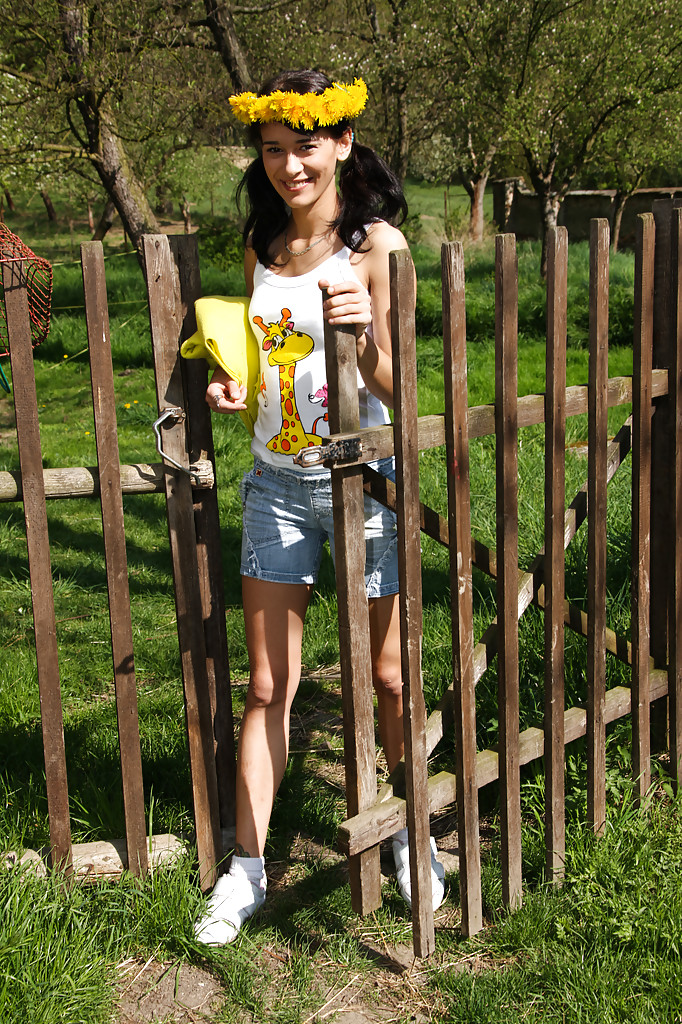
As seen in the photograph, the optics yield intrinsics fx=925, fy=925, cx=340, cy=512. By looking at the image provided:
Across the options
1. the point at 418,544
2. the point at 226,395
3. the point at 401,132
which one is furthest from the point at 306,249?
the point at 401,132

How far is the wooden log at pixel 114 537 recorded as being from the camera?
2.14 m

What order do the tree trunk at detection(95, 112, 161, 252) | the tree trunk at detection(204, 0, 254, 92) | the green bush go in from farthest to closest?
1. the green bush
2. the tree trunk at detection(204, 0, 254, 92)
3. the tree trunk at detection(95, 112, 161, 252)

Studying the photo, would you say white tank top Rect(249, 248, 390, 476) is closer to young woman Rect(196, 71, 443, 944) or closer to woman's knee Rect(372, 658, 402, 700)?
young woman Rect(196, 71, 443, 944)

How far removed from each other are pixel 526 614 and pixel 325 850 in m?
1.24

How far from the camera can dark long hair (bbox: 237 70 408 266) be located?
221cm

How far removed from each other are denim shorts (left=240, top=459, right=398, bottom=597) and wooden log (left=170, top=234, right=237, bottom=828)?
0.11 meters

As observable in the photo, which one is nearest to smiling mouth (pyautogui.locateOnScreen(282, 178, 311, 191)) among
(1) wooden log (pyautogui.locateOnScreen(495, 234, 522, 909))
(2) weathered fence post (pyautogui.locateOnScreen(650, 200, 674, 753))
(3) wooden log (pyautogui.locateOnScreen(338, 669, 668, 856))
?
(1) wooden log (pyautogui.locateOnScreen(495, 234, 522, 909))

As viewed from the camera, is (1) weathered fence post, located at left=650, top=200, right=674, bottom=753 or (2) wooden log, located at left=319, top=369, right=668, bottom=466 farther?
(1) weathered fence post, located at left=650, top=200, right=674, bottom=753

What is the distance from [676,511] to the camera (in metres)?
2.79

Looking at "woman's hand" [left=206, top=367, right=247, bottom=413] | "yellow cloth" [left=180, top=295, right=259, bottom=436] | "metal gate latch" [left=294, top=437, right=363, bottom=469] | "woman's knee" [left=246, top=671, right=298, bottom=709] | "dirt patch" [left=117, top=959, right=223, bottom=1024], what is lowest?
"dirt patch" [left=117, top=959, right=223, bottom=1024]

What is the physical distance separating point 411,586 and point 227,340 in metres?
0.73

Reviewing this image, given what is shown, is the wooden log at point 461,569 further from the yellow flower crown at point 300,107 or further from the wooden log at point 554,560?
the yellow flower crown at point 300,107

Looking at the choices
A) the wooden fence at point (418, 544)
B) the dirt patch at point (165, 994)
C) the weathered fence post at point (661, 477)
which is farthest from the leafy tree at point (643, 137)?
the dirt patch at point (165, 994)

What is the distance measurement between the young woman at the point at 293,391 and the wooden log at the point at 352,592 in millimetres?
107
